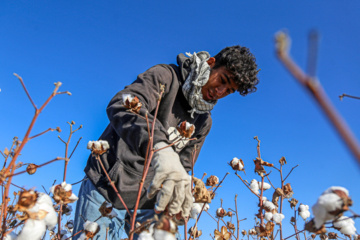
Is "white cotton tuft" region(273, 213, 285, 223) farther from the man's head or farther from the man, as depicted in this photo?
the man's head

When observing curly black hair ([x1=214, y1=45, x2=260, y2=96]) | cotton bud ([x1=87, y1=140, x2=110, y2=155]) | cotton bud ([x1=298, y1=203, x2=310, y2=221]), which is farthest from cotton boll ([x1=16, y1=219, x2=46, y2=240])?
cotton bud ([x1=298, y1=203, x2=310, y2=221])

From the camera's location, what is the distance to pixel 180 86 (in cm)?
255

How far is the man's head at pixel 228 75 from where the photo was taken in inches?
101

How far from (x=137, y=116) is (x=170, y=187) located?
1.87ft

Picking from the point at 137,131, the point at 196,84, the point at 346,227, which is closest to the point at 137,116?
the point at 137,131

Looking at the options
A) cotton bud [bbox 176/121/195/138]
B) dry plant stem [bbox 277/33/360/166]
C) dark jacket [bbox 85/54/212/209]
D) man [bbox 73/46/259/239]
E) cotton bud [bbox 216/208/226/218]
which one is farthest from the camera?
cotton bud [bbox 216/208/226/218]

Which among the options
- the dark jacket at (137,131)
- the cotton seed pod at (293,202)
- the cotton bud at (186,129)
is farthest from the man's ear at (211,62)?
the cotton seed pod at (293,202)

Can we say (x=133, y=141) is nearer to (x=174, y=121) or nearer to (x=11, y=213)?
(x=11, y=213)

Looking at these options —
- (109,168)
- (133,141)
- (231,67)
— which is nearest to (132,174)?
(109,168)

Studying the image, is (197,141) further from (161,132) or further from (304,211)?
(161,132)

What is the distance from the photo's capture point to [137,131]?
1612 mm

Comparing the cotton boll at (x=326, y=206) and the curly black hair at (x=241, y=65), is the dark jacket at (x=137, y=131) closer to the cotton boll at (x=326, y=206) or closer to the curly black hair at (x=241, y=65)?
the curly black hair at (x=241, y=65)

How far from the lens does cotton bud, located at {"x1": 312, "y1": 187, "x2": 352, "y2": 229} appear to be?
0.77 m

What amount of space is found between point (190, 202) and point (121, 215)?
1.00m
